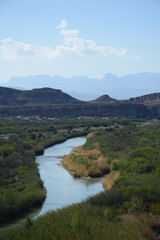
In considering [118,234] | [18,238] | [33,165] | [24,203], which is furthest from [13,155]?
[118,234]

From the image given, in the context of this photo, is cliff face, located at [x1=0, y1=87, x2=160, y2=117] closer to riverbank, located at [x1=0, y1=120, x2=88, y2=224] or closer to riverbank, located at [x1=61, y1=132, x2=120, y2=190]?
riverbank, located at [x1=0, y1=120, x2=88, y2=224]

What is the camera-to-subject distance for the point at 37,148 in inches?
2064

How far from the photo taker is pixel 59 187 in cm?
3300

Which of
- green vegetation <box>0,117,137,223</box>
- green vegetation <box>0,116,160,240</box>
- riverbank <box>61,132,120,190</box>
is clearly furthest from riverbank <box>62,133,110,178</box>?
green vegetation <box>0,117,137,223</box>

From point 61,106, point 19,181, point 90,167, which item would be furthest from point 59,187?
point 61,106

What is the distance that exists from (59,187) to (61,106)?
101 metres

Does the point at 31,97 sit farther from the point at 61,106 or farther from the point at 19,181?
the point at 19,181

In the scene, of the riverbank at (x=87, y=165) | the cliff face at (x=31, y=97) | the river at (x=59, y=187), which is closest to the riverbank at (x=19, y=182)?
the river at (x=59, y=187)

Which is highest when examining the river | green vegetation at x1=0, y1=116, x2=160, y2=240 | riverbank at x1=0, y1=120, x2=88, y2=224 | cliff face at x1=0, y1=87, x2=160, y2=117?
cliff face at x1=0, y1=87, x2=160, y2=117

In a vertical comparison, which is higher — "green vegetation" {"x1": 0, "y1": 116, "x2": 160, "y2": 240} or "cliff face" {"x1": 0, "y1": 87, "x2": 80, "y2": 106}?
"cliff face" {"x1": 0, "y1": 87, "x2": 80, "y2": 106}

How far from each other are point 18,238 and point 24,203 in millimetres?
8609

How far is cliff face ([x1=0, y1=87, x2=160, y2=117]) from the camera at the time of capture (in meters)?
129

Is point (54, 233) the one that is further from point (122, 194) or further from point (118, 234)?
Result: point (122, 194)

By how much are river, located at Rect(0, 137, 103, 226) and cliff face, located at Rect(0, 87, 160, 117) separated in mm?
83099
